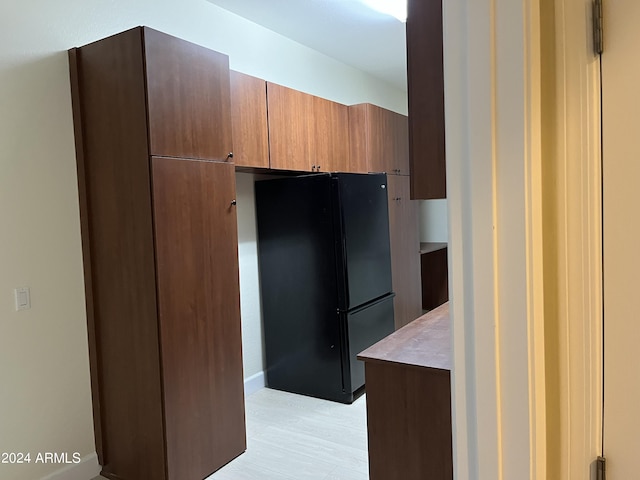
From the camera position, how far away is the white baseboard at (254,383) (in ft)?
11.4

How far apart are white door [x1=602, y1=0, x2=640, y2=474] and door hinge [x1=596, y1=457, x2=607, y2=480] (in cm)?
4

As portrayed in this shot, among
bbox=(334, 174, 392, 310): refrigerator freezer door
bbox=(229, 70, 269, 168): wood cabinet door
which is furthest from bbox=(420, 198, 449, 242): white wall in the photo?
bbox=(229, 70, 269, 168): wood cabinet door

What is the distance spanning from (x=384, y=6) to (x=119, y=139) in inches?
76.3

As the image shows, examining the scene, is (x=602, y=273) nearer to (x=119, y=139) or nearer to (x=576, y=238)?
(x=576, y=238)

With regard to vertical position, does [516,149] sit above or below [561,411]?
above

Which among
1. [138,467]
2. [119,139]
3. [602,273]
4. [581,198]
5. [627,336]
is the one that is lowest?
[138,467]

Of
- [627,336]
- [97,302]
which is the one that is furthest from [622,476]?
[97,302]

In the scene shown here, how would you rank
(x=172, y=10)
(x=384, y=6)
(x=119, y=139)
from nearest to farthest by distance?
(x=119, y=139) < (x=172, y=10) < (x=384, y=6)

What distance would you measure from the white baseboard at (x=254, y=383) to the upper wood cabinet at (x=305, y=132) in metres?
1.55

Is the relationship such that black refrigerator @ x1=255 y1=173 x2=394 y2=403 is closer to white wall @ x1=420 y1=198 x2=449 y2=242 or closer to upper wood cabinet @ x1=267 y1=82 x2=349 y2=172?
upper wood cabinet @ x1=267 y1=82 x2=349 y2=172

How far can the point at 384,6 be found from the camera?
3.14 m

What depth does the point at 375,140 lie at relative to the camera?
3992 mm

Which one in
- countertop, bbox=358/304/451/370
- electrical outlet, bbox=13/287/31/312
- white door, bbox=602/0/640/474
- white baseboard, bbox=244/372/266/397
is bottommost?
white baseboard, bbox=244/372/266/397

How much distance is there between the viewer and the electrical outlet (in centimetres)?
219
